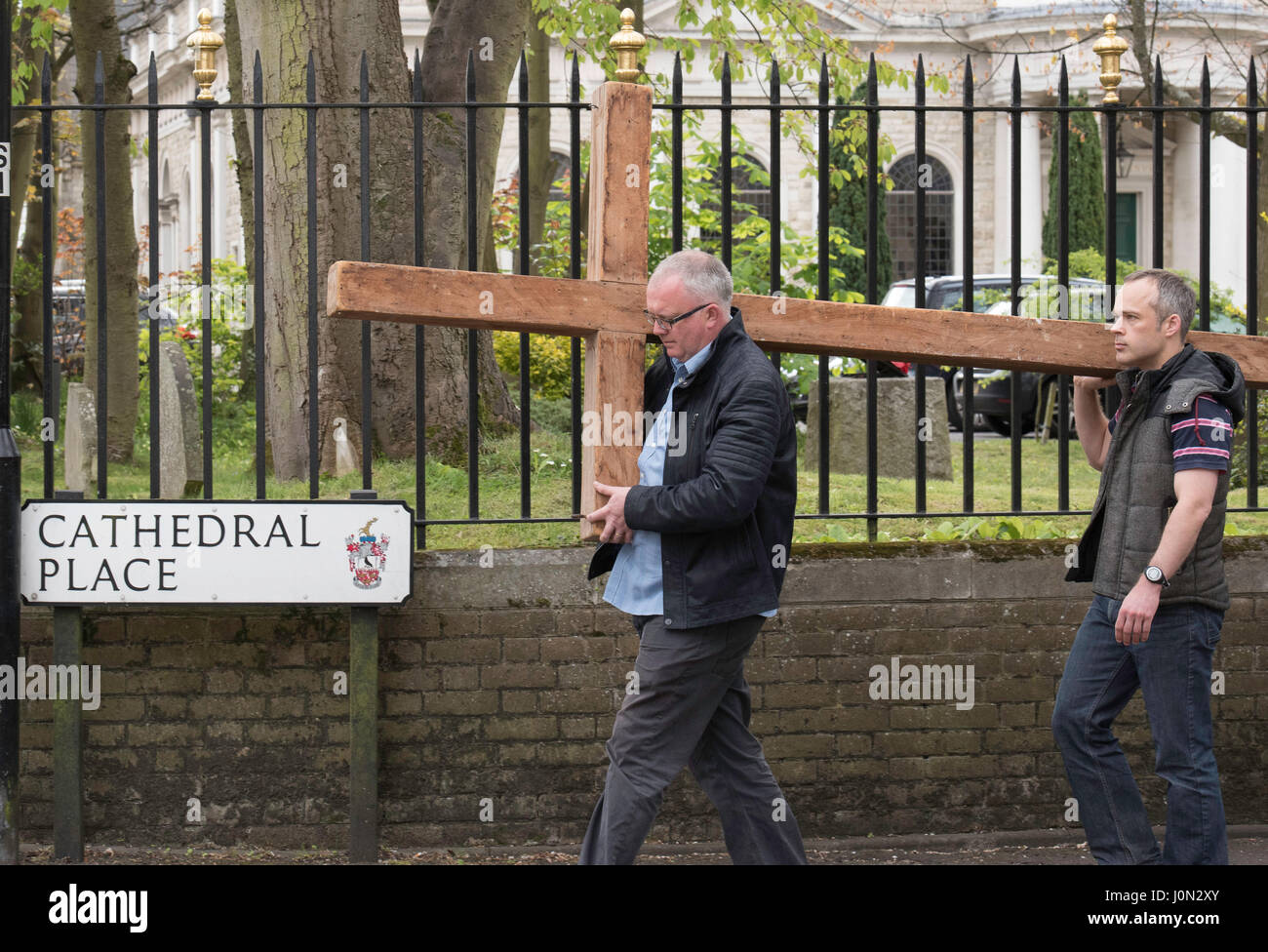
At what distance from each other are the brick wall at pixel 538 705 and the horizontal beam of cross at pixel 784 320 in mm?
1237

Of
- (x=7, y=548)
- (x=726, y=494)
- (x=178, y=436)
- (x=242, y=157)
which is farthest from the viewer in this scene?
(x=242, y=157)

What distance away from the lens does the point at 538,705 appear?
5453 mm

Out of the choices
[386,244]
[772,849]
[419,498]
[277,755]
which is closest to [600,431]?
[772,849]

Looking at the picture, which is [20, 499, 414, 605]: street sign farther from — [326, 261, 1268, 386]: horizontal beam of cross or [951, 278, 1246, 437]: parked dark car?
[951, 278, 1246, 437]: parked dark car

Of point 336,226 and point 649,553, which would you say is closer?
point 649,553

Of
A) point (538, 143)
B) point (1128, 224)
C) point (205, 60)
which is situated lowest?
point (205, 60)

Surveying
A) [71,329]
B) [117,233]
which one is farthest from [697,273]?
[71,329]

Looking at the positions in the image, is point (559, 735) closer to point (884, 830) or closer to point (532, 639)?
point (532, 639)

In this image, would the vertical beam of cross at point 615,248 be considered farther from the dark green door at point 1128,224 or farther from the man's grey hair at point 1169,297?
the dark green door at point 1128,224

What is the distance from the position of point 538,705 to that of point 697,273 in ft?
6.88

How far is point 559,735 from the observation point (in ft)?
17.9

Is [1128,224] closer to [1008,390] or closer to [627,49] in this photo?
[1008,390]

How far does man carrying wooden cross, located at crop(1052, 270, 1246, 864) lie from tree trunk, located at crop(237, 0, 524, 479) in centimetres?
359

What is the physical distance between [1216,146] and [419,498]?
25.1 meters
